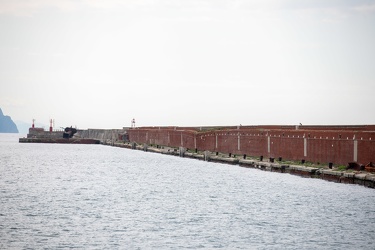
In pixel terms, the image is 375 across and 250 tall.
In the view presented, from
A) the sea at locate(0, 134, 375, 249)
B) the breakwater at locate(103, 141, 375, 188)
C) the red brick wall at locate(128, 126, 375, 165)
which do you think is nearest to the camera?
the sea at locate(0, 134, 375, 249)

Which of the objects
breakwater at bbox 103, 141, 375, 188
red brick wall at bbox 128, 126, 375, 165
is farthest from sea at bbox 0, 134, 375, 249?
red brick wall at bbox 128, 126, 375, 165

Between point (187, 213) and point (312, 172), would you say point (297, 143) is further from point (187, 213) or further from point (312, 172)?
point (187, 213)

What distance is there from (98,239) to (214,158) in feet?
206

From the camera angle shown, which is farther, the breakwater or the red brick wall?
the red brick wall

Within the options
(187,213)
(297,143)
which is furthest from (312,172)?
(187,213)

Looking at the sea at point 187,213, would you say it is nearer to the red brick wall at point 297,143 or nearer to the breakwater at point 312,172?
the breakwater at point 312,172

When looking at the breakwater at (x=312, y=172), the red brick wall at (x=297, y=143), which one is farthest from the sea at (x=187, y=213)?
the red brick wall at (x=297, y=143)

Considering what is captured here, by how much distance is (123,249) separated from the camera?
3584 cm

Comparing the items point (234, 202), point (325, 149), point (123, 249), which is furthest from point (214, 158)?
point (123, 249)

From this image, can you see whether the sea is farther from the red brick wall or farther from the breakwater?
the red brick wall

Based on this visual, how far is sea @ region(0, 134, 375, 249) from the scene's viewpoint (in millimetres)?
38094

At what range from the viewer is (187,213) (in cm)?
4903

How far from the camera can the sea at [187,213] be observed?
3809 centimetres

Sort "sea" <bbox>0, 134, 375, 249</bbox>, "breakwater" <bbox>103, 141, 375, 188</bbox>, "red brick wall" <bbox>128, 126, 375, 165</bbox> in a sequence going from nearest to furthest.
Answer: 1. "sea" <bbox>0, 134, 375, 249</bbox>
2. "breakwater" <bbox>103, 141, 375, 188</bbox>
3. "red brick wall" <bbox>128, 126, 375, 165</bbox>
